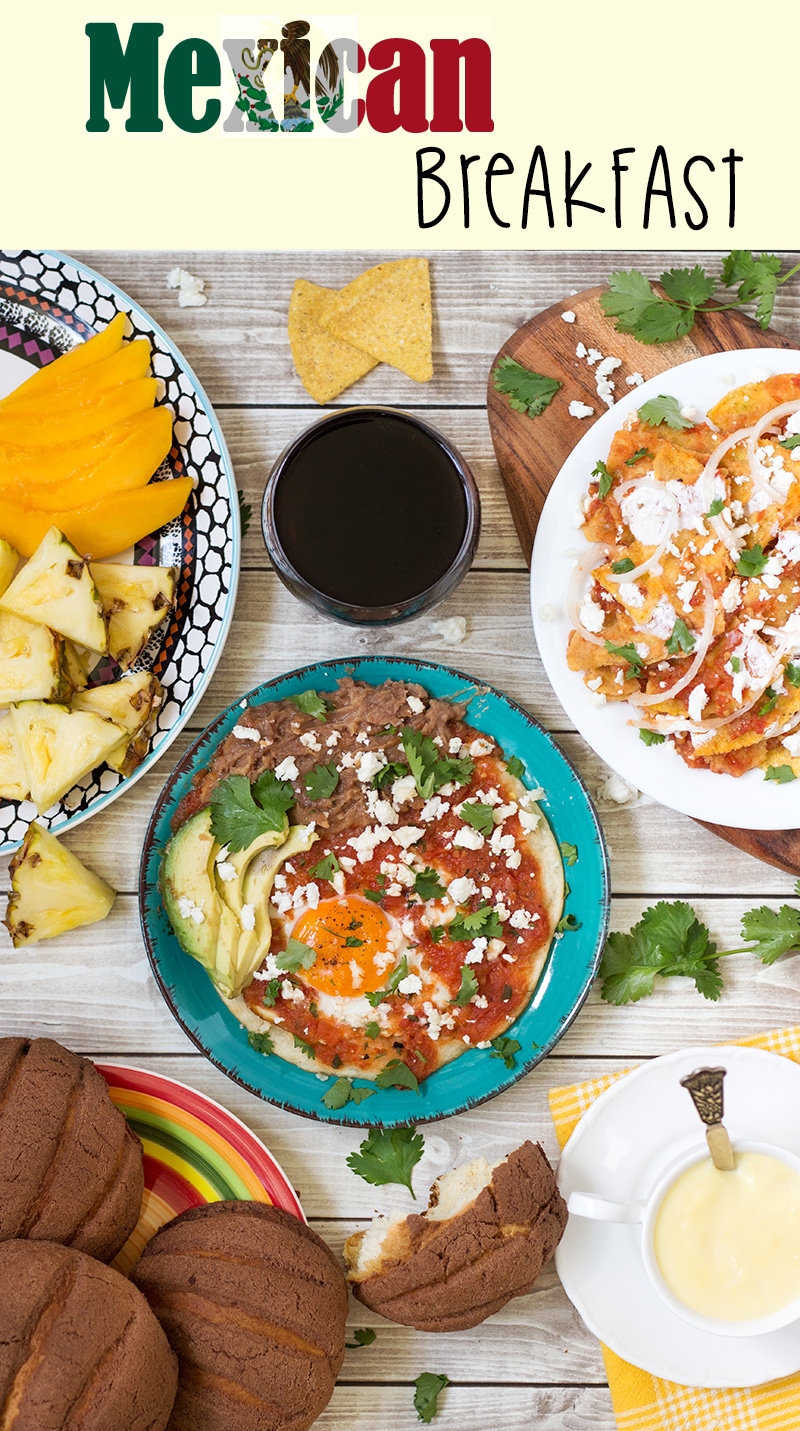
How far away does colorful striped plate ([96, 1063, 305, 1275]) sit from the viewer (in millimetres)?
3084

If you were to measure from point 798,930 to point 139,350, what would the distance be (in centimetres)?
258

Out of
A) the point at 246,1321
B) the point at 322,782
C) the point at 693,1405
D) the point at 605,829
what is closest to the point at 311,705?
the point at 322,782

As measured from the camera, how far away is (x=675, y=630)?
9.68 feet

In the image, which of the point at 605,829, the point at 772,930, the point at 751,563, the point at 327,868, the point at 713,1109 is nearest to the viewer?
the point at 713,1109

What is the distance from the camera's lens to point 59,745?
301 cm

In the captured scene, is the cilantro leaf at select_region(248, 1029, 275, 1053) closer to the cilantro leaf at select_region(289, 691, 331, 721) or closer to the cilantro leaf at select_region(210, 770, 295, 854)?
the cilantro leaf at select_region(210, 770, 295, 854)

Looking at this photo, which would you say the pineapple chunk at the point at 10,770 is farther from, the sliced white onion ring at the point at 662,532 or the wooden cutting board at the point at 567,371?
the sliced white onion ring at the point at 662,532

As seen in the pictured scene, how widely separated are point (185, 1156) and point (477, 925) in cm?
107

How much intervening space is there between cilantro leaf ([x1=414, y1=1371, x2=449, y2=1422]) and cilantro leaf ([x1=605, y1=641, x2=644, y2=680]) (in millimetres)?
2122

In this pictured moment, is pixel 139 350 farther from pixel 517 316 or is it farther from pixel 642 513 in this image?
pixel 642 513

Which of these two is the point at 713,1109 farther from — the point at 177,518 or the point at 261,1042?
the point at 177,518

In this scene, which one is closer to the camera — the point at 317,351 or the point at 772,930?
the point at 772,930

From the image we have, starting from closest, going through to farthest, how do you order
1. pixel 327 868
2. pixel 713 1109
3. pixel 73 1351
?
pixel 73 1351 < pixel 713 1109 < pixel 327 868

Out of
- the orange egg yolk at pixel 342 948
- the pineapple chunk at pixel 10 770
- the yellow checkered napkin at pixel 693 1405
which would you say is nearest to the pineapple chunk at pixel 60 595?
the pineapple chunk at pixel 10 770
